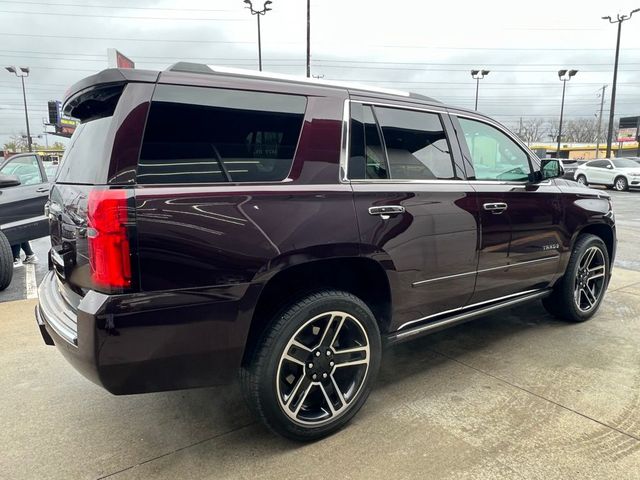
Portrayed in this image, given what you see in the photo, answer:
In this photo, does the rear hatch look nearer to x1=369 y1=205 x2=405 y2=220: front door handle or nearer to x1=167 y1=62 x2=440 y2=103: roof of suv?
x1=167 y1=62 x2=440 y2=103: roof of suv

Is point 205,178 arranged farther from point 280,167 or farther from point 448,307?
point 448,307

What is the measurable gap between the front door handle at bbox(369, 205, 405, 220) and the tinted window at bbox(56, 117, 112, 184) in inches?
54.0

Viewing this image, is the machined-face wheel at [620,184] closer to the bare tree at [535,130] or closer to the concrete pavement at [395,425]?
the concrete pavement at [395,425]

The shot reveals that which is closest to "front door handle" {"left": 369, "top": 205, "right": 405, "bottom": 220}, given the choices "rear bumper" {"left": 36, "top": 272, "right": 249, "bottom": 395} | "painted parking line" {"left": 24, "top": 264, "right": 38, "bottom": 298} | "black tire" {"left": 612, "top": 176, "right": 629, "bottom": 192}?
"rear bumper" {"left": 36, "top": 272, "right": 249, "bottom": 395}

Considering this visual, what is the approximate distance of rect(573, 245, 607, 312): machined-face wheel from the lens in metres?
4.28

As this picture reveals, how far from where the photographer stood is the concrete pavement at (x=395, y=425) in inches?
92.6

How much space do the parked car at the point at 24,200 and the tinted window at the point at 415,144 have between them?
524cm

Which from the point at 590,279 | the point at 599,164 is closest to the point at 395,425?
the point at 590,279

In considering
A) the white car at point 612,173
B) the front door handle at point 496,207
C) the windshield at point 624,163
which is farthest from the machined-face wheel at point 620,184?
the front door handle at point 496,207

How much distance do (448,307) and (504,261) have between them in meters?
0.61

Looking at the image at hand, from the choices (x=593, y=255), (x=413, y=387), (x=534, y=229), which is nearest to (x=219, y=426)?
(x=413, y=387)

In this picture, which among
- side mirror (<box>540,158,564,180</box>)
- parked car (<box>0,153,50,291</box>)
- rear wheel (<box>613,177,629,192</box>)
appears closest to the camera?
side mirror (<box>540,158,564,180</box>)

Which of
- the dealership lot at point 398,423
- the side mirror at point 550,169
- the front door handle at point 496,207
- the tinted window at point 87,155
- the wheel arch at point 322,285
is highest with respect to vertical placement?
the tinted window at point 87,155

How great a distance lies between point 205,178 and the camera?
7.18ft
